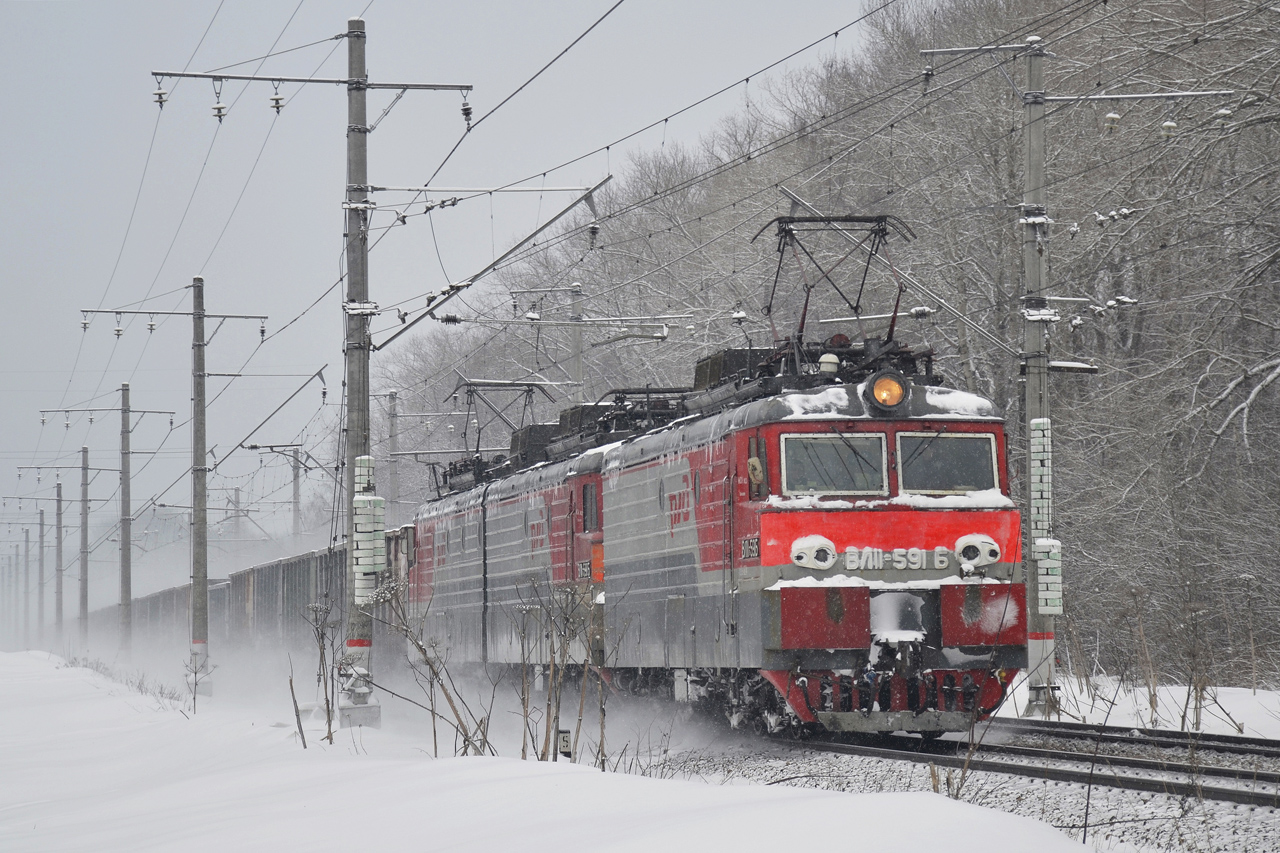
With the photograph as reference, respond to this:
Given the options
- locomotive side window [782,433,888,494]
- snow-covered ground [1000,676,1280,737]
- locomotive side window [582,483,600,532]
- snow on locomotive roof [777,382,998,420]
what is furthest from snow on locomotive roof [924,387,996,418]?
locomotive side window [582,483,600,532]

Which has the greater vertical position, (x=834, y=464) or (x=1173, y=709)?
(x=834, y=464)

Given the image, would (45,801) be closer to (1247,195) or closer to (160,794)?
(160,794)

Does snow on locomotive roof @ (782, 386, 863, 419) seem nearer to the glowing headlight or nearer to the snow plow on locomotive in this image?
the snow plow on locomotive

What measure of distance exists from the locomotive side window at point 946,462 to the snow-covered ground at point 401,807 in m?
4.22

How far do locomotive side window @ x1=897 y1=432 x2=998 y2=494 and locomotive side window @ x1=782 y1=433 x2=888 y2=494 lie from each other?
218 millimetres

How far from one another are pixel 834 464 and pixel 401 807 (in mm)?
5152

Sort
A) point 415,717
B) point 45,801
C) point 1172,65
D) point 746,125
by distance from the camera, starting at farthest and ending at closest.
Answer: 1. point 746,125
2. point 415,717
3. point 1172,65
4. point 45,801

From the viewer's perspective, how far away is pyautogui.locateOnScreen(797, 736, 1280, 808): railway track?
344 inches

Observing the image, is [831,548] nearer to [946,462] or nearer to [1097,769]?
[946,462]

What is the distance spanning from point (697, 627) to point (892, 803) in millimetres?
7272

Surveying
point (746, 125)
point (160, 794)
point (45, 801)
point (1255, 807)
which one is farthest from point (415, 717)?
point (746, 125)

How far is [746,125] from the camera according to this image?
159 feet

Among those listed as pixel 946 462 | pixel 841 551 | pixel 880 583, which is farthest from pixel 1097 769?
pixel 946 462

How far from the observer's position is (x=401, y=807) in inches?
366
